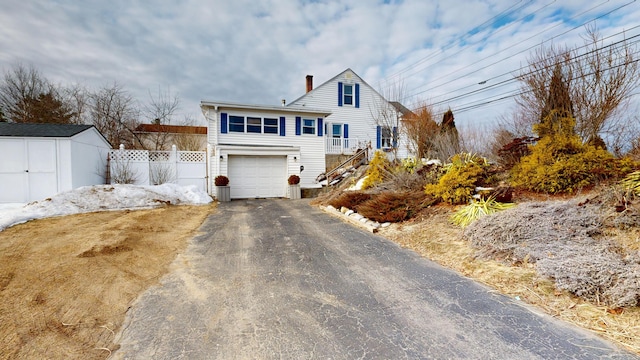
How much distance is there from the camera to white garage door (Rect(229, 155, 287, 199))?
42.5 feet

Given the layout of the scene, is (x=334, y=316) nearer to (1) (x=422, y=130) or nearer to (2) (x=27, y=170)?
(1) (x=422, y=130)

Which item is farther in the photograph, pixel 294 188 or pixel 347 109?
pixel 347 109

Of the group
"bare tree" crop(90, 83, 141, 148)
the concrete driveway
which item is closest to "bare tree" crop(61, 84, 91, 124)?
"bare tree" crop(90, 83, 141, 148)

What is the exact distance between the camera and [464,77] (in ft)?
40.7

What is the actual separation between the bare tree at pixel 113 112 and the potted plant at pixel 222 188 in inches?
359

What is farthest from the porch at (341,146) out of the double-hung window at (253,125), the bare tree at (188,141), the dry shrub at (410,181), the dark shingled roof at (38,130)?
the dark shingled roof at (38,130)

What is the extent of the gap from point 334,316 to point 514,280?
2318 mm

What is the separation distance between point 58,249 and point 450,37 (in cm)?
1490

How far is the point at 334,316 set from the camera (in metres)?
2.52

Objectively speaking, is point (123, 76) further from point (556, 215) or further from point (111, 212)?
point (556, 215)

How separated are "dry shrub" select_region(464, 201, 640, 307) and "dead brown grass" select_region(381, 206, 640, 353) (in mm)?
118

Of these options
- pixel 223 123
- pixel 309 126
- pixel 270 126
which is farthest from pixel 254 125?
pixel 309 126

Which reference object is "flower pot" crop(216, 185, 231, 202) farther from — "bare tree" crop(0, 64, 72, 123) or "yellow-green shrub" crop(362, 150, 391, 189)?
"bare tree" crop(0, 64, 72, 123)

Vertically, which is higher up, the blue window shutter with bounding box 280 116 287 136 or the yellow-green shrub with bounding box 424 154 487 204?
the blue window shutter with bounding box 280 116 287 136
